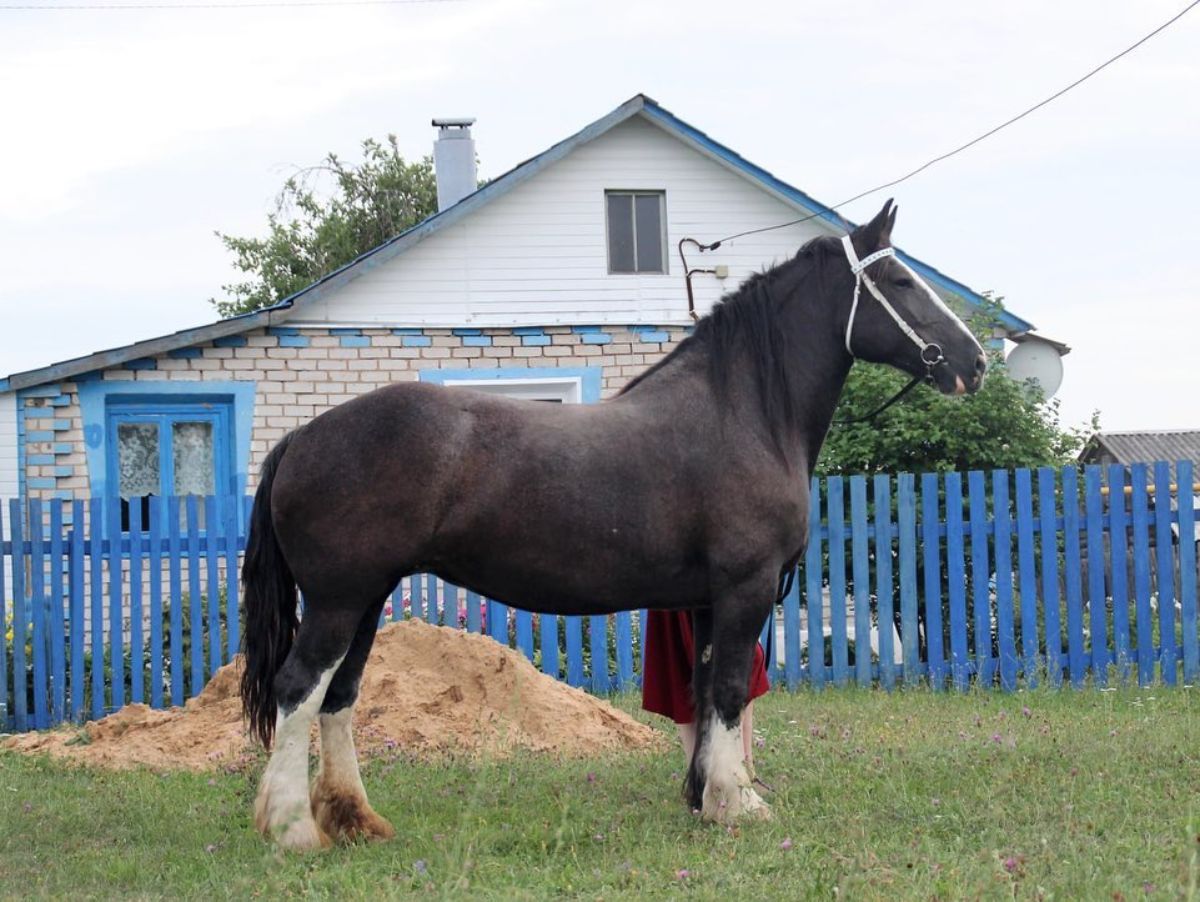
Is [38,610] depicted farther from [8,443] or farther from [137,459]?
[137,459]

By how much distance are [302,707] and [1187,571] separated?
717cm

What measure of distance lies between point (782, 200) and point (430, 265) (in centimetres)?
412

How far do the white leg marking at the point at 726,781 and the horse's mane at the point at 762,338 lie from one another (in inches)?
47.6

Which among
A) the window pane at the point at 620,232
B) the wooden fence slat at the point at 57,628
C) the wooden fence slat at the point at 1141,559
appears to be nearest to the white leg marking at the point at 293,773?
the wooden fence slat at the point at 57,628

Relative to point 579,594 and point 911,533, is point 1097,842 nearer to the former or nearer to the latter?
point 579,594

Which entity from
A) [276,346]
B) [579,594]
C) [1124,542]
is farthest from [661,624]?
[276,346]

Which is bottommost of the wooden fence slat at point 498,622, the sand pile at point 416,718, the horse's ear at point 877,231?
the sand pile at point 416,718

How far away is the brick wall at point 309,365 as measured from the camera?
12938mm

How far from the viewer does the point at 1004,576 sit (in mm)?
9531

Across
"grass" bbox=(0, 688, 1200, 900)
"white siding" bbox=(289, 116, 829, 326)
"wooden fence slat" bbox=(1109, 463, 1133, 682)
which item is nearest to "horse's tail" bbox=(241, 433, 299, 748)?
"grass" bbox=(0, 688, 1200, 900)

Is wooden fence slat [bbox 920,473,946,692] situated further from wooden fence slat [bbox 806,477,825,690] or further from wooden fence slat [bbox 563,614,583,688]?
wooden fence slat [bbox 563,614,583,688]

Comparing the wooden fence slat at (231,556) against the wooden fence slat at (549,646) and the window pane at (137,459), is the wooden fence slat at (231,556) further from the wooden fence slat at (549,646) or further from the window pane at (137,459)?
the window pane at (137,459)

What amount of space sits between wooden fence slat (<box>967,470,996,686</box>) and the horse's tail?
5791 millimetres

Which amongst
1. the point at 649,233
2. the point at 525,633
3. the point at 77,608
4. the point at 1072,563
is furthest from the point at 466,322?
the point at 1072,563
